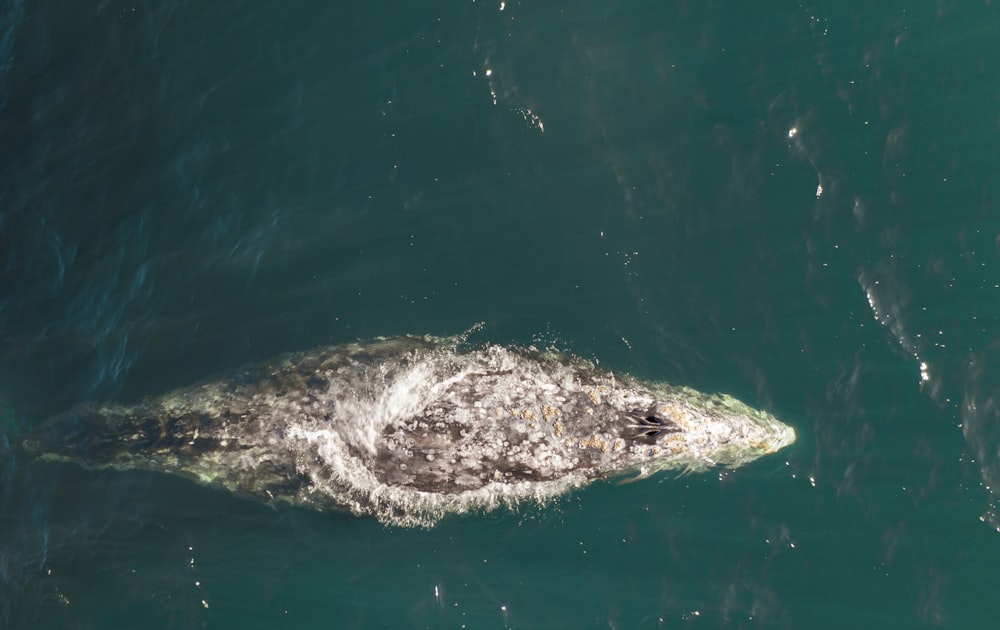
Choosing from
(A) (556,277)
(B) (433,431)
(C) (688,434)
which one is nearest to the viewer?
(B) (433,431)

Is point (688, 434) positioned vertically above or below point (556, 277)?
below

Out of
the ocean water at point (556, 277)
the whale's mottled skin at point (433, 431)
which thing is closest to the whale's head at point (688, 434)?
the whale's mottled skin at point (433, 431)

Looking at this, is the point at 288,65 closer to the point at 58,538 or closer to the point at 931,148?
the point at 58,538

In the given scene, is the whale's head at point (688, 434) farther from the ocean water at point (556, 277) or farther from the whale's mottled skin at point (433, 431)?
the ocean water at point (556, 277)

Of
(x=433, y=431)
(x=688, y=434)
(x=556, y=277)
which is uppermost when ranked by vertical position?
(x=556, y=277)

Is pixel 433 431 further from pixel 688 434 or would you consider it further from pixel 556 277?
pixel 688 434

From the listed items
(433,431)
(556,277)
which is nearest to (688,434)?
(556,277)
